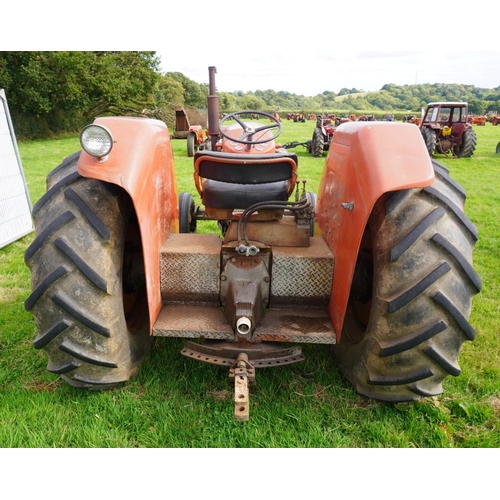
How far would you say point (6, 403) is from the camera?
2.50m

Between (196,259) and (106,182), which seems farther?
(196,259)

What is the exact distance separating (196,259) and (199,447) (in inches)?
40.0

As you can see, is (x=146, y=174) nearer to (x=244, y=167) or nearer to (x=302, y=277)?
(x=244, y=167)

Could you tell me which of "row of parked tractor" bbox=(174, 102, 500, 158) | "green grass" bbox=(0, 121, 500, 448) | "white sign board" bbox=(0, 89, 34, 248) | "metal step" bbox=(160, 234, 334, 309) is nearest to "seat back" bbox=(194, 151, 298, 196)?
"metal step" bbox=(160, 234, 334, 309)

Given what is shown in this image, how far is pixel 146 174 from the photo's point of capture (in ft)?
7.86

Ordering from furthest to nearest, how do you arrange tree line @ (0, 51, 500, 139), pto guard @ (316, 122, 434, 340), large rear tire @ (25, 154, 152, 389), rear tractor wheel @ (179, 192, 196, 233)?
tree line @ (0, 51, 500, 139)
rear tractor wheel @ (179, 192, 196, 233)
large rear tire @ (25, 154, 152, 389)
pto guard @ (316, 122, 434, 340)

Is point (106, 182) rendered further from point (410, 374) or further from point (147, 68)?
point (147, 68)

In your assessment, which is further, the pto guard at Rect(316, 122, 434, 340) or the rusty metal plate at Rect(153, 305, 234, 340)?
the rusty metal plate at Rect(153, 305, 234, 340)

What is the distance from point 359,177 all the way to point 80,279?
4.69 ft

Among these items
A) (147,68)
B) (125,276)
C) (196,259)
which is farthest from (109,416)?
(147,68)

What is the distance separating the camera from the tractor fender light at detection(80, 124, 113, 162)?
205 centimetres

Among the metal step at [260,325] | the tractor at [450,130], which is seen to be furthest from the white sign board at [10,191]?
the tractor at [450,130]


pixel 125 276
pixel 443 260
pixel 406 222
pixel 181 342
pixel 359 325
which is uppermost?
pixel 406 222

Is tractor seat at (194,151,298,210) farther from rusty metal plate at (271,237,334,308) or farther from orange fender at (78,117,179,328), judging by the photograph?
rusty metal plate at (271,237,334,308)
